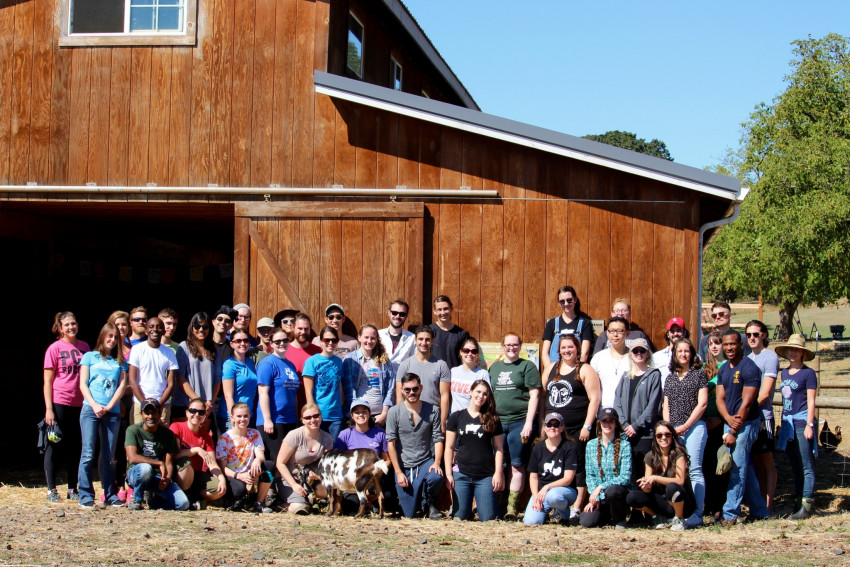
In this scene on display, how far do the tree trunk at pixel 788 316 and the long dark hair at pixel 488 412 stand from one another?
1944cm

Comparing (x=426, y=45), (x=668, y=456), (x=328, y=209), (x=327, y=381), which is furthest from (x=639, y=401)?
(x=426, y=45)

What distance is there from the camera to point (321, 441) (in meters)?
8.16

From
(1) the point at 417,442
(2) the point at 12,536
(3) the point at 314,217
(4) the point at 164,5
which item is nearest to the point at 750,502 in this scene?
(1) the point at 417,442

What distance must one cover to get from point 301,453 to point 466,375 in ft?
5.17

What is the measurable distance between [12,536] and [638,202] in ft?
20.6

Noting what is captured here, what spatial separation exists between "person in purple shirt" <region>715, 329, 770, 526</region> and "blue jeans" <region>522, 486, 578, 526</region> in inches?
52.0

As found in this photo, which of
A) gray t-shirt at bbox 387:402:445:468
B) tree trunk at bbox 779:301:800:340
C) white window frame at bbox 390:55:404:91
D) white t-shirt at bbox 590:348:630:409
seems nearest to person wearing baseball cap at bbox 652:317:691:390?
white t-shirt at bbox 590:348:630:409

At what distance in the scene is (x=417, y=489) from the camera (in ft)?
26.4

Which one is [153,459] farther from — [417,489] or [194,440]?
[417,489]

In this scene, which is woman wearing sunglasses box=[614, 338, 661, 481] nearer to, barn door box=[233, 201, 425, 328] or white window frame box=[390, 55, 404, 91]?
barn door box=[233, 201, 425, 328]

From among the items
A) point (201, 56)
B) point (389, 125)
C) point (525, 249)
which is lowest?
point (525, 249)

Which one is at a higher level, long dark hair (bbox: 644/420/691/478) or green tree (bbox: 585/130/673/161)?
green tree (bbox: 585/130/673/161)

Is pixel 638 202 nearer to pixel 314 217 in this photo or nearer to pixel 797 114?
pixel 314 217

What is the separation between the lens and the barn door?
9.66m
